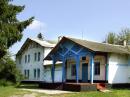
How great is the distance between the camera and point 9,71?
35375 mm

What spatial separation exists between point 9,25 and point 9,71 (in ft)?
22.9

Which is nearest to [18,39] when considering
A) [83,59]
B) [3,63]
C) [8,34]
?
[8,34]

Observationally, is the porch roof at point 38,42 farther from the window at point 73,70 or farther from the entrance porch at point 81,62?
the window at point 73,70

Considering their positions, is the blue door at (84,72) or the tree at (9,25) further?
the blue door at (84,72)

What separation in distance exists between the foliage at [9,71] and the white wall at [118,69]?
32.4 ft

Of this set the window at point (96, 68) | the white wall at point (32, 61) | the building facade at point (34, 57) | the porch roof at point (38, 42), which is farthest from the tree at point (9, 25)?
the white wall at point (32, 61)

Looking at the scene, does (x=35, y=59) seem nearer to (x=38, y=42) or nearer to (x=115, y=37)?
(x=38, y=42)

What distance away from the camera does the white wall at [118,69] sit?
109 ft

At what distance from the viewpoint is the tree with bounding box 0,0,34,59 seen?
29031mm

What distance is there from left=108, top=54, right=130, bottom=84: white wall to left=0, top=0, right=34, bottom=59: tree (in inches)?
357

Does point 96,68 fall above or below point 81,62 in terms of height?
below

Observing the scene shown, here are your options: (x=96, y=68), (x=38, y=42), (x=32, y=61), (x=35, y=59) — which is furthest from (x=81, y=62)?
(x=32, y=61)

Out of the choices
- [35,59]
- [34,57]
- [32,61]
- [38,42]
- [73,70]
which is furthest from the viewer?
[32,61]

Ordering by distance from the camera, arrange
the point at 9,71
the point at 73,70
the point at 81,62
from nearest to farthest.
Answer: the point at 9,71
the point at 81,62
the point at 73,70
